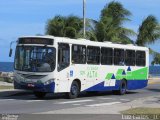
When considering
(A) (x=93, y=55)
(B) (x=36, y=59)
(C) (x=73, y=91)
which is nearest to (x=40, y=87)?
(B) (x=36, y=59)

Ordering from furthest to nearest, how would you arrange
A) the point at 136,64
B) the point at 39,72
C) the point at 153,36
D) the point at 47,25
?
1. the point at 153,36
2. the point at 47,25
3. the point at 136,64
4. the point at 39,72

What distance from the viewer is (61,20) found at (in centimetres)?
4759

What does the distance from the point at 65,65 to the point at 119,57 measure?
5884 millimetres

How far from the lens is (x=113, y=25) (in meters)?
50.2

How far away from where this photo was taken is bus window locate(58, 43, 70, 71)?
26.0m

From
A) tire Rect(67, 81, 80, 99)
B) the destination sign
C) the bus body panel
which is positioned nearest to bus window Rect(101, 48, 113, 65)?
the bus body panel

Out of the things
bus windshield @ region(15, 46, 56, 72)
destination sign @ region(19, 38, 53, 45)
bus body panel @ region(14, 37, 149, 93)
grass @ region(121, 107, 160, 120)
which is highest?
destination sign @ region(19, 38, 53, 45)

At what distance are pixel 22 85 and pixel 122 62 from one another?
777cm

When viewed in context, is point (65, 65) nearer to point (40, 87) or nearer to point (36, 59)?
point (36, 59)

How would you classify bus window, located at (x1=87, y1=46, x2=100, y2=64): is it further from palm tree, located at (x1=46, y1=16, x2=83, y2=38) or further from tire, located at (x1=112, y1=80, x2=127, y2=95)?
palm tree, located at (x1=46, y1=16, x2=83, y2=38)

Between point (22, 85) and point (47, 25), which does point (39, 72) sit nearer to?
point (22, 85)

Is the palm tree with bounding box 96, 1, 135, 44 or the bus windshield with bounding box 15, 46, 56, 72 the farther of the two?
the palm tree with bounding box 96, 1, 135, 44

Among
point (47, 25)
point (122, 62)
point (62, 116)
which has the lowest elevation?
point (62, 116)

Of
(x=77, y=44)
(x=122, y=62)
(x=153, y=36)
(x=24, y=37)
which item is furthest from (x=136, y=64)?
(x=153, y=36)
